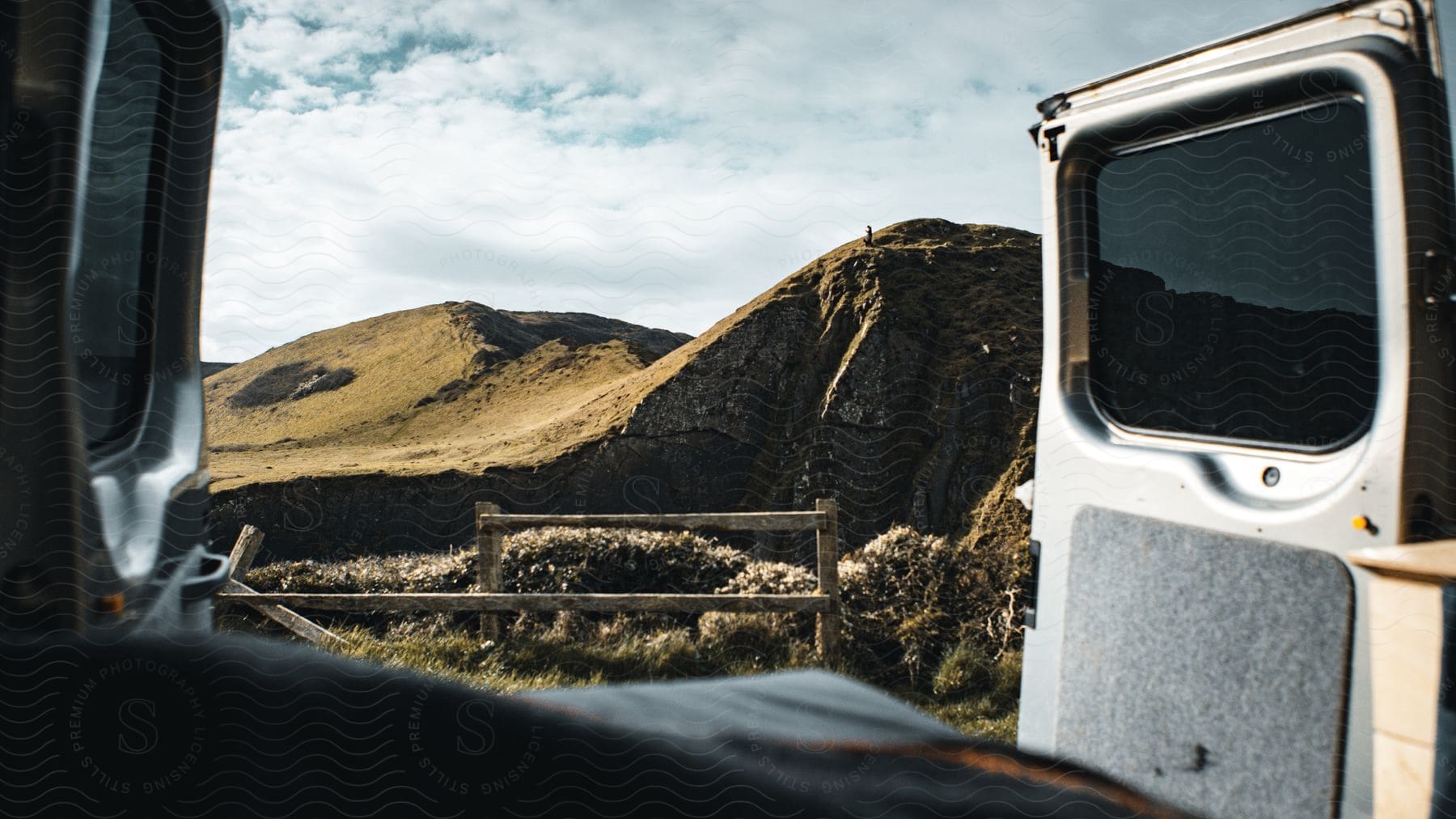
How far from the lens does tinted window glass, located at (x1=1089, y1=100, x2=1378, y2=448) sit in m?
1.48

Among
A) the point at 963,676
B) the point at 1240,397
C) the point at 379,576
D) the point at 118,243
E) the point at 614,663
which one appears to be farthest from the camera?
the point at 379,576

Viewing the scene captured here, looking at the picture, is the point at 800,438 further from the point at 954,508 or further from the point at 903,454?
the point at 954,508

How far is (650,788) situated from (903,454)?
10.2 meters

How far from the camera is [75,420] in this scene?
116 cm

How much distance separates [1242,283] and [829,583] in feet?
9.70

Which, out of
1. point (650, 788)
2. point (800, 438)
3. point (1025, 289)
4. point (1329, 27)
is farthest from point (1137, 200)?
point (1025, 289)

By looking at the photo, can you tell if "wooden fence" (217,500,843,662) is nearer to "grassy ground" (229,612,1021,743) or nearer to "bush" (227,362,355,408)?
"grassy ground" (229,612,1021,743)

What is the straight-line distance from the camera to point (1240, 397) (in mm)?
1687

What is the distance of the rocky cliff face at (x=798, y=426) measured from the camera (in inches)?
424

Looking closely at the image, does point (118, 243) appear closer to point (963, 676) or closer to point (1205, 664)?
point (1205, 664)

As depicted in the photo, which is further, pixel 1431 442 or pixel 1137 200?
pixel 1137 200

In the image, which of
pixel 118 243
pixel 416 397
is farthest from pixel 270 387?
pixel 118 243

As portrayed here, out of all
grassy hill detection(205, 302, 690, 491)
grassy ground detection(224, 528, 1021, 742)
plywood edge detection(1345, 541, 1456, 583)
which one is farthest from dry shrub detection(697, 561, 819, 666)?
grassy hill detection(205, 302, 690, 491)

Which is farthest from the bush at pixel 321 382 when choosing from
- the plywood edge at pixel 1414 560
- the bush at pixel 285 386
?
the plywood edge at pixel 1414 560
